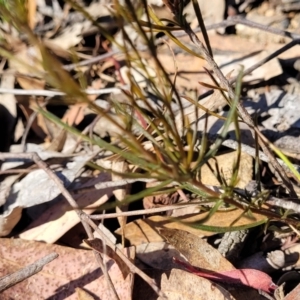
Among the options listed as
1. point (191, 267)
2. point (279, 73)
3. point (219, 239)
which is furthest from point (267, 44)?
point (191, 267)

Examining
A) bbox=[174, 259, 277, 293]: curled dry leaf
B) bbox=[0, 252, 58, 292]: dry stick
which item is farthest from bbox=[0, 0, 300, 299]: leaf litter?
bbox=[0, 252, 58, 292]: dry stick

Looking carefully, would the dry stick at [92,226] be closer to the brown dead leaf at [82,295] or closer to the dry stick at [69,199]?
the dry stick at [69,199]

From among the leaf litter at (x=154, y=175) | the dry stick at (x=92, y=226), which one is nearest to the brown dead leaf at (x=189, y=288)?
the leaf litter at (x=154, y=175)

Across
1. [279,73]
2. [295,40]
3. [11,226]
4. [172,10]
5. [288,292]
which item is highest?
[172,10]

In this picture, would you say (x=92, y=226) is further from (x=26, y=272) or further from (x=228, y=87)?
(x=228, y=87)

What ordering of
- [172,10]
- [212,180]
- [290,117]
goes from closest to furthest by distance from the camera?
1. [172,10]
2. [212,180]
3. [290,117]

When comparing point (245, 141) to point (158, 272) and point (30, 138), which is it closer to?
point (158, 272)

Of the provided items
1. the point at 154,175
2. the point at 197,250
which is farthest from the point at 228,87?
the point at 197,250
